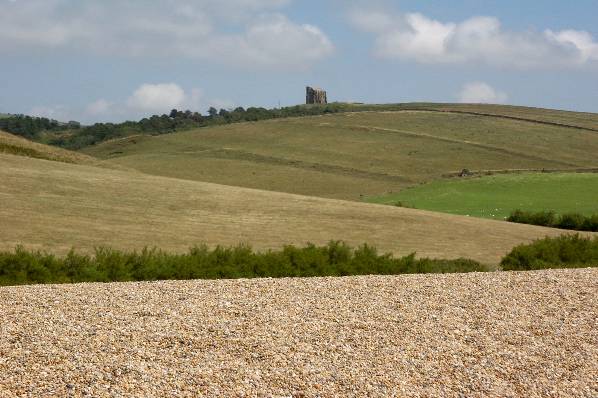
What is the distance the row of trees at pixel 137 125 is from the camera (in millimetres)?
120688

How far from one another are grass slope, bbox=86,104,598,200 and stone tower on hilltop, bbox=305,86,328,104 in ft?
183

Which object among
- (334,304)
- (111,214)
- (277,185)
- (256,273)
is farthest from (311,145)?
(334,304)

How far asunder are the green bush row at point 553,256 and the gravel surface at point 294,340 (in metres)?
7.11

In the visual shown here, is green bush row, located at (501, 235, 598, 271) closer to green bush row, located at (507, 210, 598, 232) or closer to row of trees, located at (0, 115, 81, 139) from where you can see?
green bush row, located at (507, 210, 598, 232)

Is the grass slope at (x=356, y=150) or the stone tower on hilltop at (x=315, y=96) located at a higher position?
the stone tower on hilltop at (x=315, y=96)

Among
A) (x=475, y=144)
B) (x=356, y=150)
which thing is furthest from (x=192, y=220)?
(x=475, y=144)

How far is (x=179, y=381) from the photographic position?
9.40 meters

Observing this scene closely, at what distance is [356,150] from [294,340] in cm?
6984

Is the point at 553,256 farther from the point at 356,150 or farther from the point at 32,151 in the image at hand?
the point at 356,150

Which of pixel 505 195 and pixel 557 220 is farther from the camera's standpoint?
pixel 505 195

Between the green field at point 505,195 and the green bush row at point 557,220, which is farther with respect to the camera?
the green field at point 505,195

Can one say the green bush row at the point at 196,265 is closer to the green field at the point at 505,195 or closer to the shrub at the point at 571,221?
the shrub at the point at 571,221

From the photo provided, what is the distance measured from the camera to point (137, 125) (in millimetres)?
130125

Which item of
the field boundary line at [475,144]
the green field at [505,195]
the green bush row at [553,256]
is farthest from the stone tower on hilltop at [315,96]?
the green bush row at [553,256]
